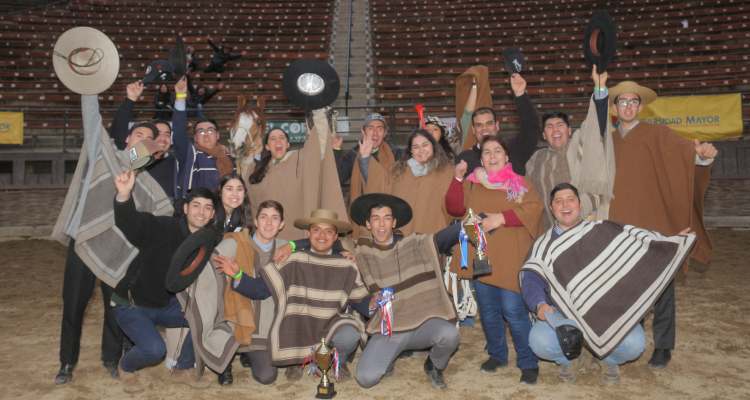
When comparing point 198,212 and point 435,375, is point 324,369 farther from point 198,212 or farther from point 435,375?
point 198,212

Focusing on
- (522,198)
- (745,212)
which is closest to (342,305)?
(522,198)

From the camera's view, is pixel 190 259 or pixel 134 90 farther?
pixel 134 90

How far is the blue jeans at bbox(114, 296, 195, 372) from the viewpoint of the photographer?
3.37 metres

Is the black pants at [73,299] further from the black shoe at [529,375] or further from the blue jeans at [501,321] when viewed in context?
the black shoe at [529,375]

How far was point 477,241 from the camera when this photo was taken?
131 inches

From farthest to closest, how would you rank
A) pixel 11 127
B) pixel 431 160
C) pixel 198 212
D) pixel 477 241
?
pixel 11 127, pixel 431 160, pixel 198 212, pixel 477 241

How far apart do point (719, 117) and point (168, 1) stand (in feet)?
54.4

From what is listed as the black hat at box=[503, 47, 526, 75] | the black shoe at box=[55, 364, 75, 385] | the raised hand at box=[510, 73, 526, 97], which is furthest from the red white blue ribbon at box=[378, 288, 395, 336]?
the black shoe at box=[55, 364, 75, 385]

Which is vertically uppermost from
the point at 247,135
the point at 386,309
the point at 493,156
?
the point at 247,135

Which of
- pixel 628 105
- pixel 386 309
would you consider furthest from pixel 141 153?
pixel 628 105

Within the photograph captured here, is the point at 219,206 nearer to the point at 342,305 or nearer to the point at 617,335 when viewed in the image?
the point at 342,305

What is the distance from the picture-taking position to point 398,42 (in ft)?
57.5

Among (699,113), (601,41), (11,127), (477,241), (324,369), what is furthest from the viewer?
(11,127)

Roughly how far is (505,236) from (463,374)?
0.83 m
